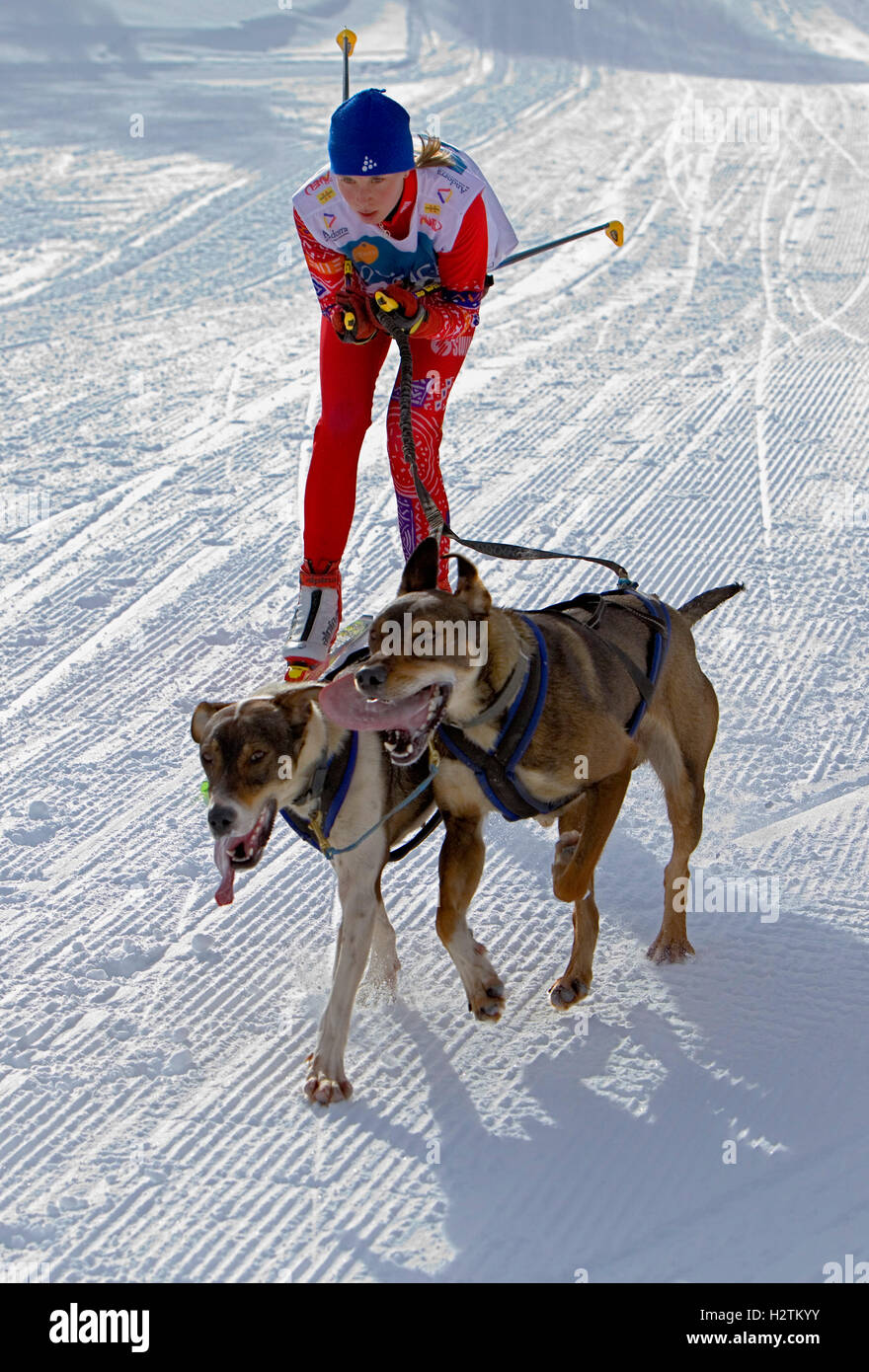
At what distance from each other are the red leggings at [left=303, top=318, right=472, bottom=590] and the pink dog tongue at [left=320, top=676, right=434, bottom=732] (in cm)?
132

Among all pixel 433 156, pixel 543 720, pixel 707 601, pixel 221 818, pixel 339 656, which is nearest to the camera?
pixel 221 818

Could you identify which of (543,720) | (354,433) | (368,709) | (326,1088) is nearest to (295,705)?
(368,709)

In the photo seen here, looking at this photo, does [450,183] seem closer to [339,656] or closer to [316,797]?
[339,656]

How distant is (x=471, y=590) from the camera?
3701 millimetres

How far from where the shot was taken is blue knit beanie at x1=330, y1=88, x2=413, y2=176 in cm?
435

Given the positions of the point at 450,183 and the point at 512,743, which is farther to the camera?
the point at 450,183

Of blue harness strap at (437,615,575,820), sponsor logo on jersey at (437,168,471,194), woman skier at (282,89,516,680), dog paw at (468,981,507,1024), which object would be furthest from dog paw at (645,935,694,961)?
sponsor logo on jersey at (437,168,471,194)

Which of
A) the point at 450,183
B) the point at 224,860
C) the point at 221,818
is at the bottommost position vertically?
the point at 224,860

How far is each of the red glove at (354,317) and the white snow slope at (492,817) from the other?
1.55m

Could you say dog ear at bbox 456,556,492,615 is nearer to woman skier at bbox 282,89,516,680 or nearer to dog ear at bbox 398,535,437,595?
dog ear at bbox 398,535,437,595

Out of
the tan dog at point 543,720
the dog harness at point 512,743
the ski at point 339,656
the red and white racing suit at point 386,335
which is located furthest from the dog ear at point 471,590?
the red and white racing suit at point 386,335

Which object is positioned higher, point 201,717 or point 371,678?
point 371,678

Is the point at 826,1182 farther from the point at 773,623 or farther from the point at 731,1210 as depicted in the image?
the point at 773,623

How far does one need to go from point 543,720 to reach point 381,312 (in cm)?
160
